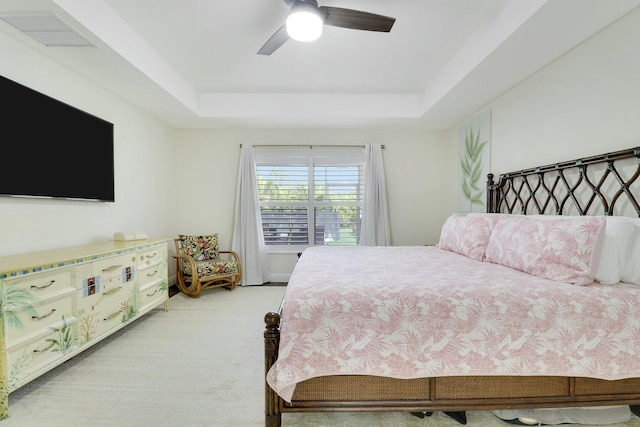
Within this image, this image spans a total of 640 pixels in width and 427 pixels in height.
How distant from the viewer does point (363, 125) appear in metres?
4.36

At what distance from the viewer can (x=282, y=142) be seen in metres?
4.62

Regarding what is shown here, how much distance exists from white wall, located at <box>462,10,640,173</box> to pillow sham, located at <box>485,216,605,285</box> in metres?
0.77

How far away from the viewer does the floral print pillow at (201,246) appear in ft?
13.4

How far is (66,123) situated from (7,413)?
214cm

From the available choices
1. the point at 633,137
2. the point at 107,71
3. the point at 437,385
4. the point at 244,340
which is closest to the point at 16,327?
the point at 244,340

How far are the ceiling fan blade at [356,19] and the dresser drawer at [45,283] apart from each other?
245 cm

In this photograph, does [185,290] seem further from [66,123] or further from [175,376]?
[66,123]

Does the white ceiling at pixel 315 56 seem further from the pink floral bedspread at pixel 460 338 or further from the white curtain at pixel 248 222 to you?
the pink floral bedspread at pixel 460 338

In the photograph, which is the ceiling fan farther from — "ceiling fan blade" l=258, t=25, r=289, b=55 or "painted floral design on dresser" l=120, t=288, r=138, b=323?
"painted floral design on dresser" l=120, t=288, r=138, b=323

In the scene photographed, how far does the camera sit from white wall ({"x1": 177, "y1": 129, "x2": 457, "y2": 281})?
181 inches

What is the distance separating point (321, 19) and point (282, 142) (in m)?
Result: 2.77

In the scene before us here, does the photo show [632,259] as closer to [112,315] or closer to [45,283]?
[45,283]

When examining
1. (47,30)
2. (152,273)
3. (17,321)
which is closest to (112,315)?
(152,273)

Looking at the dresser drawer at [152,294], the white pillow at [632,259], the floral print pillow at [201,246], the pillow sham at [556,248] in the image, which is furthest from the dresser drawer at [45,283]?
the white pillow at [632,259]
